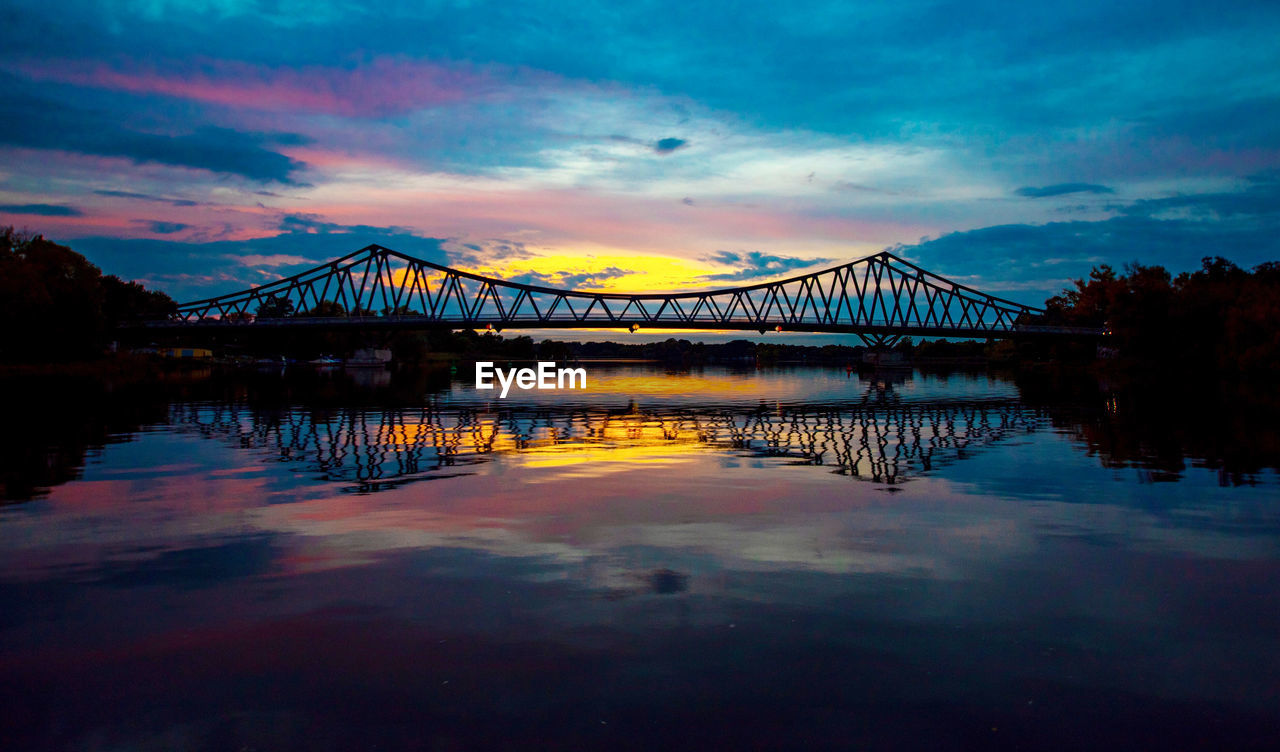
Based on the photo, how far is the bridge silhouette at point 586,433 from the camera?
28.1 meters

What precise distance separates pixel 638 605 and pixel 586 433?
2757cm

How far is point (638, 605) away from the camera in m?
11.7

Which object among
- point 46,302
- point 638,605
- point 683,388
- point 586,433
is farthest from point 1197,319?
point 46,302

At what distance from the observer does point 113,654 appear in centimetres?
992

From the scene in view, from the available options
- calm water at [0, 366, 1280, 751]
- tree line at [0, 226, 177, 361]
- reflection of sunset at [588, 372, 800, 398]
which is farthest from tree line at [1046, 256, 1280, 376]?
tree line at [0, 226, 177, 361]

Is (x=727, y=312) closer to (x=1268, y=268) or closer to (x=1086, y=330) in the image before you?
(x=1086, y=330)

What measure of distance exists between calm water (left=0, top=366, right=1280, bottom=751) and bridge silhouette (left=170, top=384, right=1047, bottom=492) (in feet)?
3.07

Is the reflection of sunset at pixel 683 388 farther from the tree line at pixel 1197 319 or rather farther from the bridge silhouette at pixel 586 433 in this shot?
the tree line at pixel 1197 319

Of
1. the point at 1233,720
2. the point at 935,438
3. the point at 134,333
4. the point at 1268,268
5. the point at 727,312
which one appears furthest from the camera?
the point at 727,312

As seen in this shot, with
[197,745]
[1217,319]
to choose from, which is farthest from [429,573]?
[1217,319]

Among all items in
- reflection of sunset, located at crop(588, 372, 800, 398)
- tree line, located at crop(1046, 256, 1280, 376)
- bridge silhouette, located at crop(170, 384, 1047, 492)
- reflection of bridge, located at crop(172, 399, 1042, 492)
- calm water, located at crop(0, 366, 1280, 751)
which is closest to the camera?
calm water, located at crop(0, 366, 1280, 751)

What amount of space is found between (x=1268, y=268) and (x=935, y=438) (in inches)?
5289

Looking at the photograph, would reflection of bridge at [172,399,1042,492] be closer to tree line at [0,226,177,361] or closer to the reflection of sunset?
the reflection of sunset

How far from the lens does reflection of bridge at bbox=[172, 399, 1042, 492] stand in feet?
93.2
